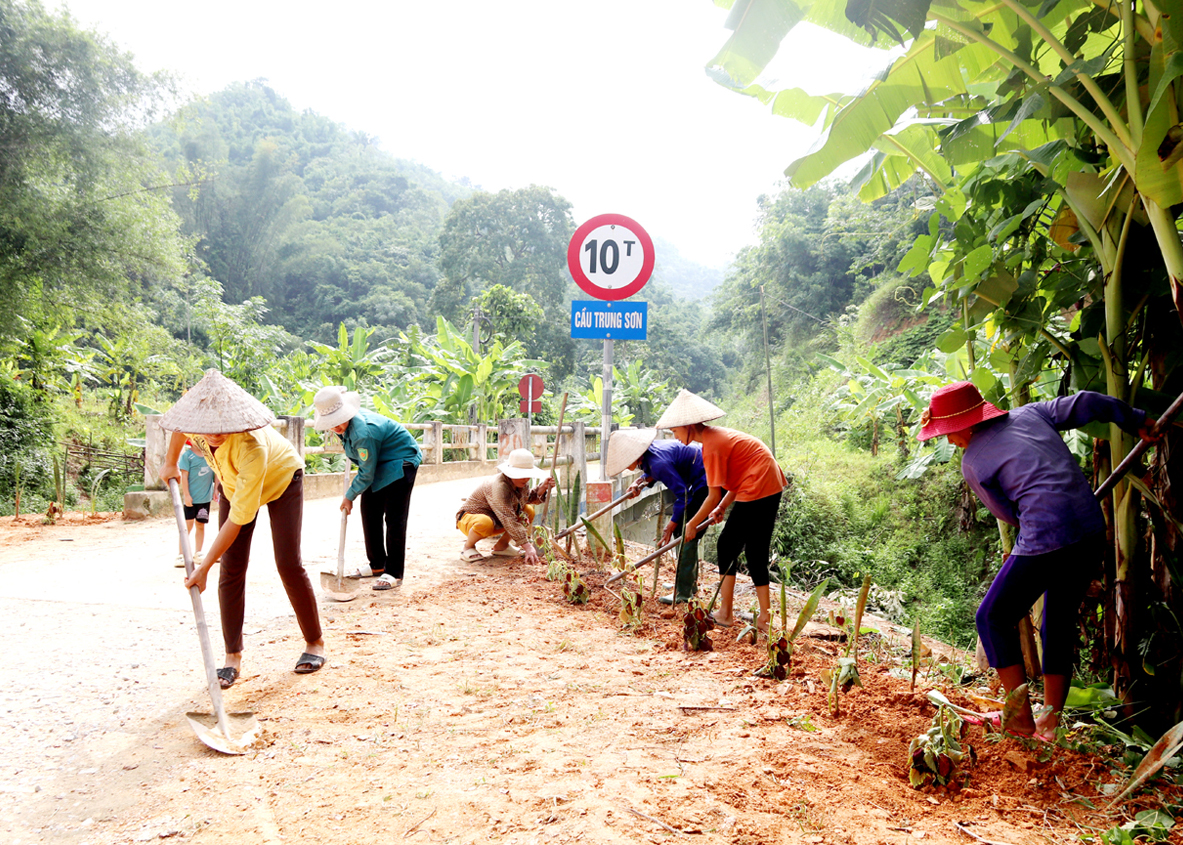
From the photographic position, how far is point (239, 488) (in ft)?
10.6

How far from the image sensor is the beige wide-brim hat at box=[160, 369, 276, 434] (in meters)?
3.05

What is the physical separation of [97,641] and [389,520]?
1.89 metres

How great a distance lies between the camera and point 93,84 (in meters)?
11.6

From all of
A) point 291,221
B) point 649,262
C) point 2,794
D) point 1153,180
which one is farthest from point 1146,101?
point 291,221

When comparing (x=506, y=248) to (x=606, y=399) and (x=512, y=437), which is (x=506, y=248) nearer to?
(x=512, y=437)

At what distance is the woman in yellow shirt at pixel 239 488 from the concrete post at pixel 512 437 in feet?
14.2

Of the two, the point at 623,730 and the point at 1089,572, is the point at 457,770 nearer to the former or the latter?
the point at 623,730

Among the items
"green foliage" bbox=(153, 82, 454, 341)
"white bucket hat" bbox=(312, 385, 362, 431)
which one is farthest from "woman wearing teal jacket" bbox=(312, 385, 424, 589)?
"green foliage" bbox=(153, 82, 454, 341)

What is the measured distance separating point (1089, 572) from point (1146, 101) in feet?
5.87

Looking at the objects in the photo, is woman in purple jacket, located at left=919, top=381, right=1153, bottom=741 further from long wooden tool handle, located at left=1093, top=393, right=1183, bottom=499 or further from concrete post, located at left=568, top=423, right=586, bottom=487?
concrete post, located at left=568, top=423, right=586, bottom=487

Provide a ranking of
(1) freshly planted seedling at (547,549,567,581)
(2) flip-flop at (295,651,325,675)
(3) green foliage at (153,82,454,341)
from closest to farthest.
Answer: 1. (2) flip-flop at (295,651,325,675)
2. (1) freshly planted seedling at (547,549,567,581)
3. (3) green foliage at (153,82,454,341)

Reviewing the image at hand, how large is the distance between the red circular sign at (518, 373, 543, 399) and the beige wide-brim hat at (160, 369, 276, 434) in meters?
5.66

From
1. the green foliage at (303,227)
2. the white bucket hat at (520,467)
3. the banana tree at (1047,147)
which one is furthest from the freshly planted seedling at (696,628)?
the green foliage at (303,227)

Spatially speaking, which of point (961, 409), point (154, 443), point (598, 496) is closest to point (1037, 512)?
point (961, 409)
